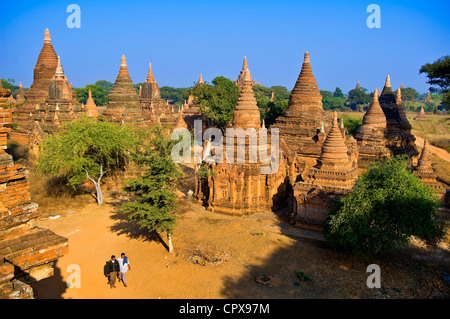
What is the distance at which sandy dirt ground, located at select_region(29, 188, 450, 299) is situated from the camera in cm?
1281

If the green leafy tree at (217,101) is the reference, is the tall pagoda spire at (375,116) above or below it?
below

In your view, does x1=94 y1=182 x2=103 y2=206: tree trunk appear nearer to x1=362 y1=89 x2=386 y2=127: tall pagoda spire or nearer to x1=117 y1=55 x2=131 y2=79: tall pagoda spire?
x1=117 y1=55 x2=131 y2=79: tall pagoda spire

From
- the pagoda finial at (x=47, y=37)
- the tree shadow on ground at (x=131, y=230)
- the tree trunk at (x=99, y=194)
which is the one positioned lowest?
the tree shadow on ground at (x=131, y=230)

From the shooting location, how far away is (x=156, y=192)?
51.3 feet

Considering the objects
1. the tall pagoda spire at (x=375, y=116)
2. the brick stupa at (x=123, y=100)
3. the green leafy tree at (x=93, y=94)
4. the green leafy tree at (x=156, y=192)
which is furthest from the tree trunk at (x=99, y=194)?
the green leafy tree at (x=93, y=94)

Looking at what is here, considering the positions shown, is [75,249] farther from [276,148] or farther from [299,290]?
[276,148]

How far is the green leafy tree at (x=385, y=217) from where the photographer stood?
13828 mm

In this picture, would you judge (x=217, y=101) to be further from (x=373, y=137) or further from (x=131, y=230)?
(x=131, y=230)

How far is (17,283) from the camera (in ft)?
25.0

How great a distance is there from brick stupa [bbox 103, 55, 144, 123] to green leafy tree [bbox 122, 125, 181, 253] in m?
17.6

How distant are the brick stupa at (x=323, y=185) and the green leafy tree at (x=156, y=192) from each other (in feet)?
22.7

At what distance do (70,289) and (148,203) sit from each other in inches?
183

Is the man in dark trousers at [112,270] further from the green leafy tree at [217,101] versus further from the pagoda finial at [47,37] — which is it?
the pagoda finial at [47,37]
